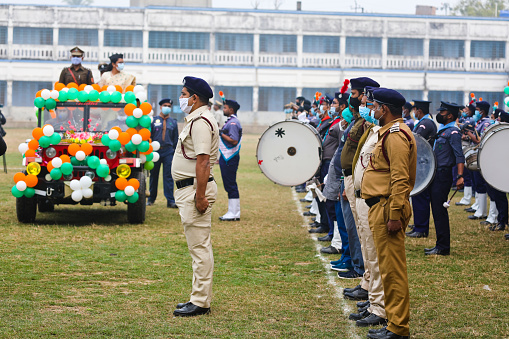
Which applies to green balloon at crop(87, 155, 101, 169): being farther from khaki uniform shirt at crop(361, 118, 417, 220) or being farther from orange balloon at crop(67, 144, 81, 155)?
khaki uniform shirt at crop(361, 118, 417, 220)

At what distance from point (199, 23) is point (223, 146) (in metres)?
48.9

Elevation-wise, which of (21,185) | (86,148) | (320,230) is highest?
(86,148)

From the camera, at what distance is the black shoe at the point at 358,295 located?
816 cm

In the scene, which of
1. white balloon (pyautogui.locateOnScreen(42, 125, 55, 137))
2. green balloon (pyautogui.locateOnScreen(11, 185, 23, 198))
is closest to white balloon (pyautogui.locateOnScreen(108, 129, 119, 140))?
white balloon (pyautogui.locateOnScreen(42, 125, 55, 137))

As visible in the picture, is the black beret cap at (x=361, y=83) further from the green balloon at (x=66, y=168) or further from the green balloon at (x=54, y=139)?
the green balloon at (x=54, y=139)

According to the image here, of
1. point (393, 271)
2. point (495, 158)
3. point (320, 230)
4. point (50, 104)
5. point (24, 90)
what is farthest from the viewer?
point (24, 90)

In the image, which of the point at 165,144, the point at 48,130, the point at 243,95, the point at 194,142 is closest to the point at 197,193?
the point at 194,142

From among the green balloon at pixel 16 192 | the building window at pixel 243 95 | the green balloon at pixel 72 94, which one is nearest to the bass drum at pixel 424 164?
the green balloon at pixel 72 94

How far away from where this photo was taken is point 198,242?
740 centimetres

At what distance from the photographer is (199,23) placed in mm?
62156

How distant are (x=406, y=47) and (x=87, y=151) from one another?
5481 centimetres

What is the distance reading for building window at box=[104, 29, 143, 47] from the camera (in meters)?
62.6

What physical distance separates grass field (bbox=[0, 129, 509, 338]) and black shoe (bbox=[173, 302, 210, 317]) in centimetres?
10

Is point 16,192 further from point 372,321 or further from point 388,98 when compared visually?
point 388,98
